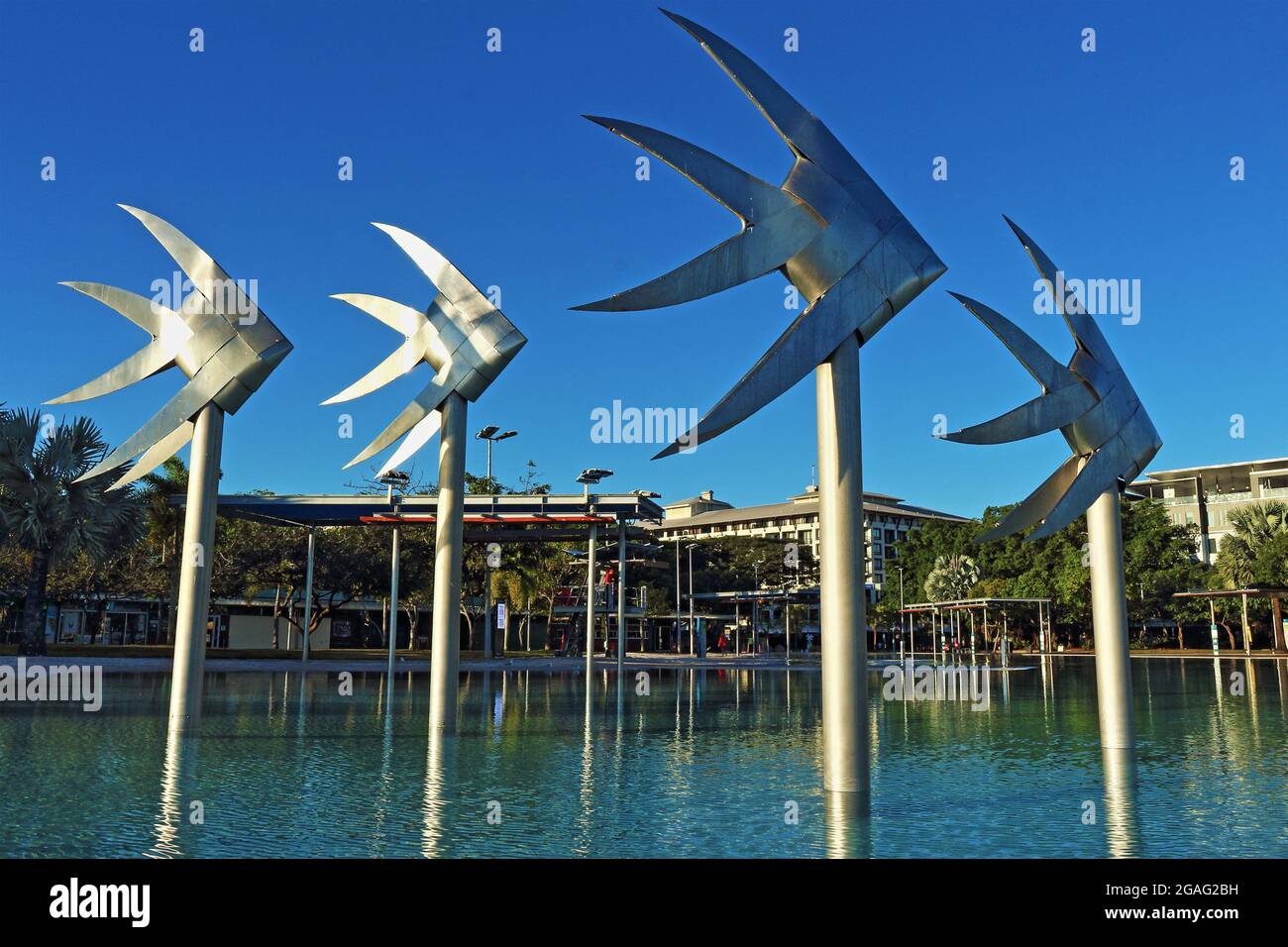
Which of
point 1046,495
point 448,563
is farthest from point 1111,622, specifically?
point 448,563

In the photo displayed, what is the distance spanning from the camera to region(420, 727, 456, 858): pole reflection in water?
7.99 meters

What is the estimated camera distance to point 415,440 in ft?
55.4

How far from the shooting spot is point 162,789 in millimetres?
10258

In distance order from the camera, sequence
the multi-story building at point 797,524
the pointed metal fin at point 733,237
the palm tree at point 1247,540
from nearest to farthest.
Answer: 1. the pointed metal fin at point 733,237
2. the palm tree at point 1247,540
3. the multi-story building at point 797,524

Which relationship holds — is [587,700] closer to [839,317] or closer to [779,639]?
[839,317]

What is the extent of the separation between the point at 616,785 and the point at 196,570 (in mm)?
7266

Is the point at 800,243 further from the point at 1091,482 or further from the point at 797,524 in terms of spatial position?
the point at 797,524

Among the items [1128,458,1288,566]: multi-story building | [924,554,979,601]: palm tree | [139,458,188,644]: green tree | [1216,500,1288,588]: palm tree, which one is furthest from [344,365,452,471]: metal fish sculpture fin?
[1128,458,1288,566]: multi-story building

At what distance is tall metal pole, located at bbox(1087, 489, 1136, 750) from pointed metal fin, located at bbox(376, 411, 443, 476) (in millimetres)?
9335

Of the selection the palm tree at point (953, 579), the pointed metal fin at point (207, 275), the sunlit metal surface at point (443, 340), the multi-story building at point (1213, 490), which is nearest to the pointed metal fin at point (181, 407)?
the pointed metal fin at point (207, 275)

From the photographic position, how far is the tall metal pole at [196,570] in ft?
48.4

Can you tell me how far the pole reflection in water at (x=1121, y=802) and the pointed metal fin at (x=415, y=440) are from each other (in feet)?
33.4

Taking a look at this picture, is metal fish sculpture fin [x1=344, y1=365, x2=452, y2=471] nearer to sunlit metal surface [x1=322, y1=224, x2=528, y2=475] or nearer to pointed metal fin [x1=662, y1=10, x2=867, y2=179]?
sunlit metal surface [x1=322, y1=224, x2=528, y2=475]

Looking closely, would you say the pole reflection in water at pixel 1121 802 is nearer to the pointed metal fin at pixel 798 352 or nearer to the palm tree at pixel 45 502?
the pointed metal fin at pixel 798 352
